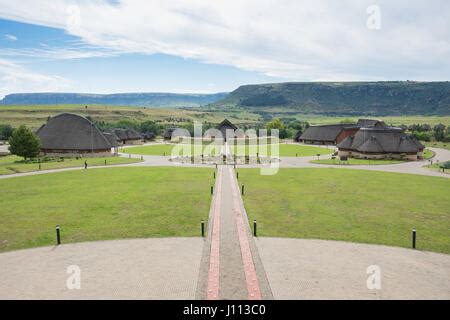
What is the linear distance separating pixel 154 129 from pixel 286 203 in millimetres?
104896

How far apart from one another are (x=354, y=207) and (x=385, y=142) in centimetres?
Result: 3949

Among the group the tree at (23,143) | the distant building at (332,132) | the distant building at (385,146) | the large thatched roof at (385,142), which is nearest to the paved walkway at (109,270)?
the tree at (23,143)

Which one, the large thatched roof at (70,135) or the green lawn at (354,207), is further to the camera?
the large thatched roof at (70,135)

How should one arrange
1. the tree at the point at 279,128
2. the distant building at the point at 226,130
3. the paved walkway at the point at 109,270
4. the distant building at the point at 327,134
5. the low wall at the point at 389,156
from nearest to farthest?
the paved walkway at the point at 109,270, the low wall at the point at 389,156, the distant building at the point at 226,130, the distant building at the point at 327,134, the tree at the point at 279,128

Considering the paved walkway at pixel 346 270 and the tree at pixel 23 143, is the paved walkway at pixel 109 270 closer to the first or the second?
the paved walkway at pixel 346 270

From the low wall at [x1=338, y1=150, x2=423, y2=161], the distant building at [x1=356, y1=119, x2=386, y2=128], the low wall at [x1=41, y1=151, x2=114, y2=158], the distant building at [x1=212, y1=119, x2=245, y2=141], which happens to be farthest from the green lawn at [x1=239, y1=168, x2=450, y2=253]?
the distant building at [x1=356, y1=119, x2=386, y2=128]

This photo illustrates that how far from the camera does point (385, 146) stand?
58.1 metres

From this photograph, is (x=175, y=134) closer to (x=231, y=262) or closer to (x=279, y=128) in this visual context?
(x=279, y=128)

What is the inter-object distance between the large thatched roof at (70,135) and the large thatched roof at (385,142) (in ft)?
154

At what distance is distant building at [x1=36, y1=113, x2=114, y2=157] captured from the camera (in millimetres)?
62406

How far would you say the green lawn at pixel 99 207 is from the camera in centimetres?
1850

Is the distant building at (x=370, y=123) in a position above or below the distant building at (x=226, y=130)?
above

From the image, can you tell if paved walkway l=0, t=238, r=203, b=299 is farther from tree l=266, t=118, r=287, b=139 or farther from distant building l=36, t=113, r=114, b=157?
tree l=266, t=118, r=287, b=139

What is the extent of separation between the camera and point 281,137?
114625 millimetres
